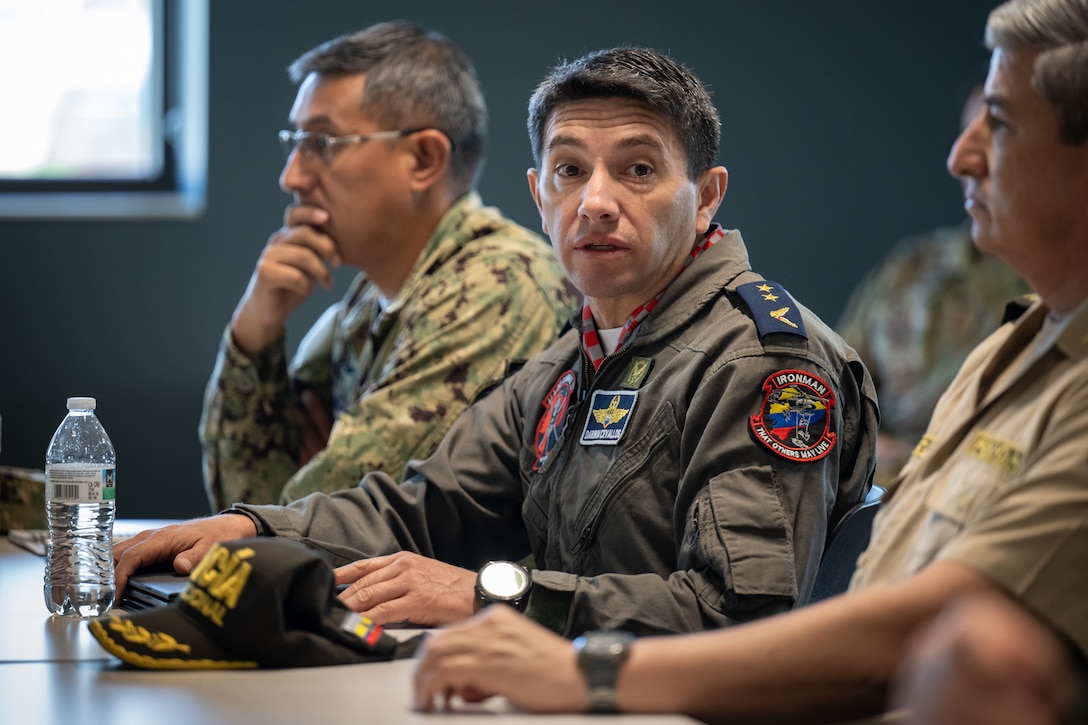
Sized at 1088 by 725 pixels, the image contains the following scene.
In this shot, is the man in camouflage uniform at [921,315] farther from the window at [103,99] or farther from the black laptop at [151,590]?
the black laptop at [151,590]

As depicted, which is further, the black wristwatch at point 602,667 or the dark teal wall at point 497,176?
the dark teal wall at point 497,176

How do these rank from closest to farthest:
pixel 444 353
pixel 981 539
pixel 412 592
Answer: pixel 981 539, pixel 412 592, pixel 444 353

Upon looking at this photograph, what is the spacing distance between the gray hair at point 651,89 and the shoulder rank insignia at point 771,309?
0.80ft

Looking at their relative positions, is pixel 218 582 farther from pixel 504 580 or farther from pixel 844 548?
pixel 844 548

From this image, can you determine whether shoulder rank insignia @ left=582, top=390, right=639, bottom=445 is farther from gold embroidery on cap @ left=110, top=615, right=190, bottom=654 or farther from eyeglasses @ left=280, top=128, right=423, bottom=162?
eyeglasses @ left=280, top=128, right=423, bottom=162

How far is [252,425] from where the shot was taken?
298 cm

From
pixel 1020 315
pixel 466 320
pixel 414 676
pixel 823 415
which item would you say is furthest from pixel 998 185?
pixel 466 320

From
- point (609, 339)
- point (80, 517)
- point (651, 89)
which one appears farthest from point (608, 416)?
point (80, 517)

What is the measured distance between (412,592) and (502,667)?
1.87 ft

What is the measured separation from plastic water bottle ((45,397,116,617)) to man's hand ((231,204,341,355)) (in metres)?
1.06

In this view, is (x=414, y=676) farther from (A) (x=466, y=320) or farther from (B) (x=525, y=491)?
(A) (x=466, y=320)

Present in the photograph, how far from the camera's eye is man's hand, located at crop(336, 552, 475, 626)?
1715 mm

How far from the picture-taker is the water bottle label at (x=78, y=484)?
175 cm

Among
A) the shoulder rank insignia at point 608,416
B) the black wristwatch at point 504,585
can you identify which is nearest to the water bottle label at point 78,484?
the black wristwatch at point 504,585
